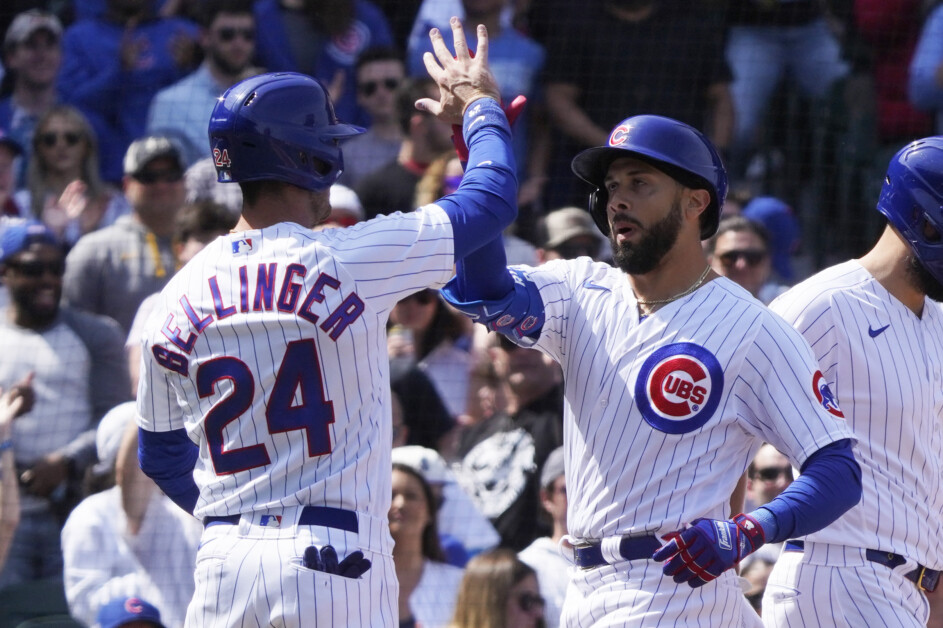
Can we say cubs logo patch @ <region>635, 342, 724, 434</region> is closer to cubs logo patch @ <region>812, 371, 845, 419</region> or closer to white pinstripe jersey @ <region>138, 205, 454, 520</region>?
cubs logo patch @ <region>812, 371, 845, 419</region>

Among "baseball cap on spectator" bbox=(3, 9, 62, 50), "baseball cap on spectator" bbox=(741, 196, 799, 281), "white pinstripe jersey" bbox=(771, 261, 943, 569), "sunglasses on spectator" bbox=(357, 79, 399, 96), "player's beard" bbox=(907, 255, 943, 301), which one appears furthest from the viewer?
"baseball cap on spectator" bbox=(3, 9, 62, 50)

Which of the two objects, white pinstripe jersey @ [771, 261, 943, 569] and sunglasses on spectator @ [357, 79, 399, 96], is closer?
white pinstripe jersey @ [771, 261, 943, 569]

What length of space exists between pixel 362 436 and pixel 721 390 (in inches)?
32.3

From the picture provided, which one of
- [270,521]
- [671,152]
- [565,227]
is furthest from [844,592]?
[565,227]

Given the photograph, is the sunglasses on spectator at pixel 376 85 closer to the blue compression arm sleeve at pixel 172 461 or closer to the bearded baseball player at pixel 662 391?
the bearded baseball player at pixel 662 391

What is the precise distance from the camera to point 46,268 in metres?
5.68

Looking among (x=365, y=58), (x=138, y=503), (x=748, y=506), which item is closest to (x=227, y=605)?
(x=138, y=503)

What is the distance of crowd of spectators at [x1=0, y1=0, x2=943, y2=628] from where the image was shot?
5195 mm

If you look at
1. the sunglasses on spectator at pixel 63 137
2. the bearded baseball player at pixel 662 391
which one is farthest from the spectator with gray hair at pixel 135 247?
the bearded baseball player at pixel 662 391

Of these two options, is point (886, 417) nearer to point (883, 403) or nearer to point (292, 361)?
point (883, 403)

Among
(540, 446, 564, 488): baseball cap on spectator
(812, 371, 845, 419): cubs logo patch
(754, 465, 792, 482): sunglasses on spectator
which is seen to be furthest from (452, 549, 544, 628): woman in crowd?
(812, 371, 845, 419): cubs logo patch

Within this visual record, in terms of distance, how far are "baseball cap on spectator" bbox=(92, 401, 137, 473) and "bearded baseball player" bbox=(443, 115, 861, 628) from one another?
222cm

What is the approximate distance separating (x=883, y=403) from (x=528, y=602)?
189 centimetres

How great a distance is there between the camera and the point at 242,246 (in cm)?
303
